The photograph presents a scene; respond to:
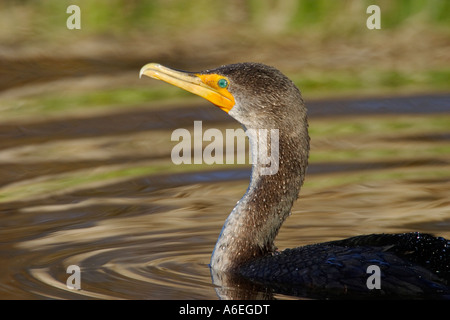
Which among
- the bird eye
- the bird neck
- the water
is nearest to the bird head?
the bird eye

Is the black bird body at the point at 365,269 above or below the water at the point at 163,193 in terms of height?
below

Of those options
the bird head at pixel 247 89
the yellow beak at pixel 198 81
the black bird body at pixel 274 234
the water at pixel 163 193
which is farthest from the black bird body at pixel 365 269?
the yellow beak at pixel 198 81

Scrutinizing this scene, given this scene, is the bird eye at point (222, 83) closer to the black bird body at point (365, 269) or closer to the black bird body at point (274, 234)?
the black bird body at point (274, 234)

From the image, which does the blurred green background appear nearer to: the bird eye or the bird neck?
the bird eye

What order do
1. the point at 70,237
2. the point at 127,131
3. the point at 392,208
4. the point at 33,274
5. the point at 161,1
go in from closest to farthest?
the point at 33,274 → the point at 70,237 → the point at 392,208 → the point at 127,131 → the point at 161,1

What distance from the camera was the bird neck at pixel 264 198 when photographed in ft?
22.7

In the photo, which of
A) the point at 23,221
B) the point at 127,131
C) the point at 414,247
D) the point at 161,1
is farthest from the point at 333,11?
the point at 414,247

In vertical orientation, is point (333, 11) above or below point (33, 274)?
above

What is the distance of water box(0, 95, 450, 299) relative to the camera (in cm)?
704

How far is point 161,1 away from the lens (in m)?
15.8

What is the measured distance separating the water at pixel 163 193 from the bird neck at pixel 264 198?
0.97 ft

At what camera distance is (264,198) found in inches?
277
